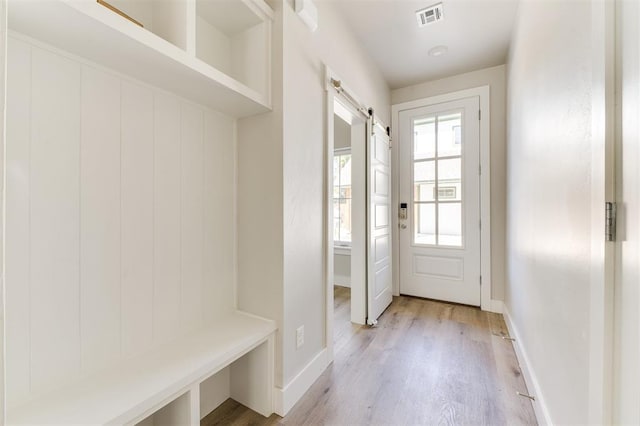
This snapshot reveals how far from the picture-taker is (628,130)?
2.21 feet

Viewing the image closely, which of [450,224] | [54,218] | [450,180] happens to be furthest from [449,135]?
[54,218]

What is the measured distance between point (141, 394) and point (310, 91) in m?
1.74

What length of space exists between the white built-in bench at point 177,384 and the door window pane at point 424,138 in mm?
2677

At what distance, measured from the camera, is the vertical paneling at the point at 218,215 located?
60.8 inches

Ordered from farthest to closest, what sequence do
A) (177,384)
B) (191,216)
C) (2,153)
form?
(191,216), (177,384), (2,153)

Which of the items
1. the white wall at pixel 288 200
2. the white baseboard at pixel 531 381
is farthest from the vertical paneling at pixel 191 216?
the white baseboard at pixel 531 381

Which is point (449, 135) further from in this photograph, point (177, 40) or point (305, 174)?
point (177, 40)

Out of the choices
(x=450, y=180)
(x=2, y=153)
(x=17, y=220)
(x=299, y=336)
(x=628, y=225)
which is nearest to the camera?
(x=2, y=153)

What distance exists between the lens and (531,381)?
160 cm

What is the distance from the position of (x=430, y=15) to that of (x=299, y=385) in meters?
2.83

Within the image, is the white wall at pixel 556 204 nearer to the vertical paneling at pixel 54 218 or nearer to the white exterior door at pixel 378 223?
the white exterior door at pixel 378 223

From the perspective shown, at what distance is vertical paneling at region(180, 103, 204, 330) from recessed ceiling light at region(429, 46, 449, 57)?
235cm

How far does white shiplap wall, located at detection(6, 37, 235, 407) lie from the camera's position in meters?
0.92

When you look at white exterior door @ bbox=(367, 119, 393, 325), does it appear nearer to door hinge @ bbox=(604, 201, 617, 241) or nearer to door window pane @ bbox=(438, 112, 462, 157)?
door window pane @ bbox=(438, 112, 462, 157)
